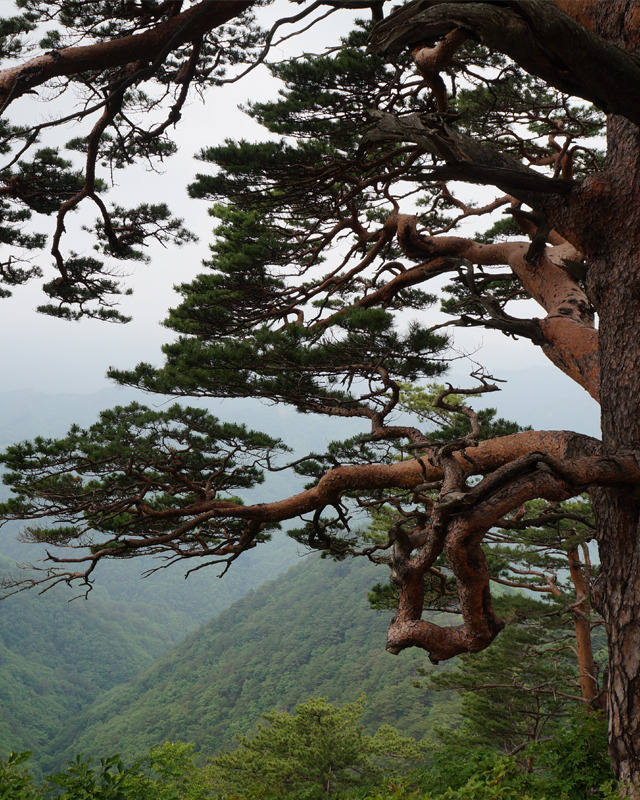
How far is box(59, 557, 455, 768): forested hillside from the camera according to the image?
31.3m

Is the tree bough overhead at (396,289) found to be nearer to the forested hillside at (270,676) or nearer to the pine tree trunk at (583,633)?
the pine tree trunk at (583,633)

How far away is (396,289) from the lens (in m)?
5.11

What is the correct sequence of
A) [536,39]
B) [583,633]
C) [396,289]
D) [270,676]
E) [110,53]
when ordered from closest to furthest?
[536,39] < [110,53] < [396,289] < [583,633] < [270,676]

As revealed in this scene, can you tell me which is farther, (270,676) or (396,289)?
(270,676)

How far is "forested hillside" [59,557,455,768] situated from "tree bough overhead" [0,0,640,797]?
2428 cm

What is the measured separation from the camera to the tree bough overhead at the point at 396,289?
107 inches

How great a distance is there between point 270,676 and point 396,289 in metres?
39.0

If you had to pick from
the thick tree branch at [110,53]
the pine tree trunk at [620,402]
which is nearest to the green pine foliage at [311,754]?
the pine tree trunk at [620,402]

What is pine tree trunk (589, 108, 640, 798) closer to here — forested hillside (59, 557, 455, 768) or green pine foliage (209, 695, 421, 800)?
green pine foliage (209, 695, 421, 800)

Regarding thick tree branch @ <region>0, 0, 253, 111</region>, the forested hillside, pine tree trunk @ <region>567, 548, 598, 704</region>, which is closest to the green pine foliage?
pine tree trunk @ <region>567, 548, 598, 704</region>

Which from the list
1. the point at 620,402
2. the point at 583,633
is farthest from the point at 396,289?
the point at 583,633

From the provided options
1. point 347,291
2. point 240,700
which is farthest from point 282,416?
point 347,291

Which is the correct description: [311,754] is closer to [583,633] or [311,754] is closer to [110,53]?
[583,633]

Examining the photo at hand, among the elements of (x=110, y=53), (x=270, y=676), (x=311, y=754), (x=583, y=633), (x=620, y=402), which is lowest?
(x=270, y=676)
